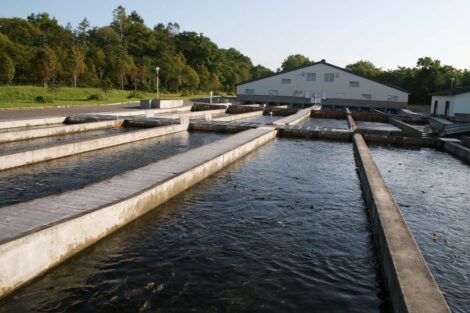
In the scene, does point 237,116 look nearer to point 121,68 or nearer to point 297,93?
point 297,93

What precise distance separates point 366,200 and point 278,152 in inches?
308

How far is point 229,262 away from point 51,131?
1687 cm

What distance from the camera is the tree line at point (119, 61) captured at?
50.4 m

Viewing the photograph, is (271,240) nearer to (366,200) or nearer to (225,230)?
(225,230)

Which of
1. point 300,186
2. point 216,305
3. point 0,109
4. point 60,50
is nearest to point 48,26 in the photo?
point 60,50

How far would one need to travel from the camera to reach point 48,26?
238 ft

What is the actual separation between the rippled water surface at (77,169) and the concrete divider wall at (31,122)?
22.9 feet

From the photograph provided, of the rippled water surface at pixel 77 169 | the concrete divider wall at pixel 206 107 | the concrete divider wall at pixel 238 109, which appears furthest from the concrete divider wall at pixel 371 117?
the rippled water surface at pixel 77 169

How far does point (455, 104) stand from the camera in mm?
36531

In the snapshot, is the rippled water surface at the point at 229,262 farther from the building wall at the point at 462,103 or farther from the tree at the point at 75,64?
the tree at the point at 75,64

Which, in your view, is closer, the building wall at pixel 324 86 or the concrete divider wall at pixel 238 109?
the concrete divider wall at pixel 238 109

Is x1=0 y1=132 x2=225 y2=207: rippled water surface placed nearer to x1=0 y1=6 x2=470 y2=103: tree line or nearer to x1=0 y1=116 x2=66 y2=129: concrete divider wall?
x1=0 y1=116 x2=66 y2=129: concrete divider wall

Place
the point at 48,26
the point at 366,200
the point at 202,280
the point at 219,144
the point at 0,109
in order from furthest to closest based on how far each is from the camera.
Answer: the point at 48,26 → the point at 0,109 → the point at 219,144 → the point at 366,200 → the point at 202,280

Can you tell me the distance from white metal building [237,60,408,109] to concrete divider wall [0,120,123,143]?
1536 inches
